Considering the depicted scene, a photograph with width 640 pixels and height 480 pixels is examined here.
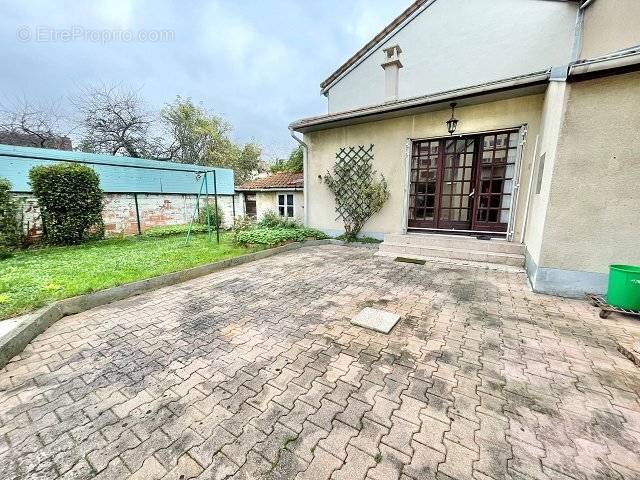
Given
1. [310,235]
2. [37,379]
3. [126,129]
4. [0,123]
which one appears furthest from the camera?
[126,129]

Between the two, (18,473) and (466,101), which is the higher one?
(466,101)

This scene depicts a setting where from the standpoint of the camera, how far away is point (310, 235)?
7938mm

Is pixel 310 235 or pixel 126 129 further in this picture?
pixel 126 129

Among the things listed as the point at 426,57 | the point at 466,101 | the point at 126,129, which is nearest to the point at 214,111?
the point at 126,129

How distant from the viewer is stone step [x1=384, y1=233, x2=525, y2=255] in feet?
17.3

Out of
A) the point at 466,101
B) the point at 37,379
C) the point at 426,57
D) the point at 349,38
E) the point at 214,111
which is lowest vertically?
the point at 37,379

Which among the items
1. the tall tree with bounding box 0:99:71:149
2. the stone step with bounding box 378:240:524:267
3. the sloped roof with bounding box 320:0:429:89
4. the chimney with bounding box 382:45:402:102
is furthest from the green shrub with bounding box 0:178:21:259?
the sloped roof with bounding box 320:0:429:89

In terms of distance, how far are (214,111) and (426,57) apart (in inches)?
721

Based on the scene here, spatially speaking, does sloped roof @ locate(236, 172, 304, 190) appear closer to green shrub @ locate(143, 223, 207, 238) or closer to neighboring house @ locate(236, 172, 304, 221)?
neighboring house @ locate(236, 172, 304, 221)

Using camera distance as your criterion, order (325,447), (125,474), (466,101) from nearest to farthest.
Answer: (125,474)
(325,447)
(466,101)

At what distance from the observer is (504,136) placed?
19.0ft

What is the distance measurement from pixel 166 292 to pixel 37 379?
75.8 inches

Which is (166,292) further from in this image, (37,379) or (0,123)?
(0,123)

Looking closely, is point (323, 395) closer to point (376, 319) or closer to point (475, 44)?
point (376, 319)
